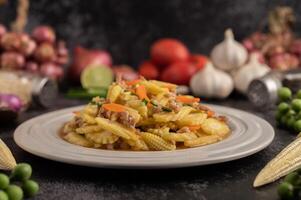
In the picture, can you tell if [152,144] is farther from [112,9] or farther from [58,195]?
[112,9]

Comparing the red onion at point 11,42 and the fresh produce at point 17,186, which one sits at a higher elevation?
the fresh produce at point 17,186

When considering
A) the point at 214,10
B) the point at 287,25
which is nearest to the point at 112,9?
the point at 214,10

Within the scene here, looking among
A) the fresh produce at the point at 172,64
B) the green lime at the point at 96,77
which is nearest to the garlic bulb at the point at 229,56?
the fresh produce at the point at 172,64

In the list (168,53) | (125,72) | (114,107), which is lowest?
(125,72)

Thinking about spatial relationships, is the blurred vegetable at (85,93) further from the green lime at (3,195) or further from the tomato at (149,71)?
the green lime at (3,195)

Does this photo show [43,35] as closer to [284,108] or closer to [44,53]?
[44,53]

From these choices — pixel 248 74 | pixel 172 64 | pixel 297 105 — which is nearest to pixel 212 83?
pixel 248 74
